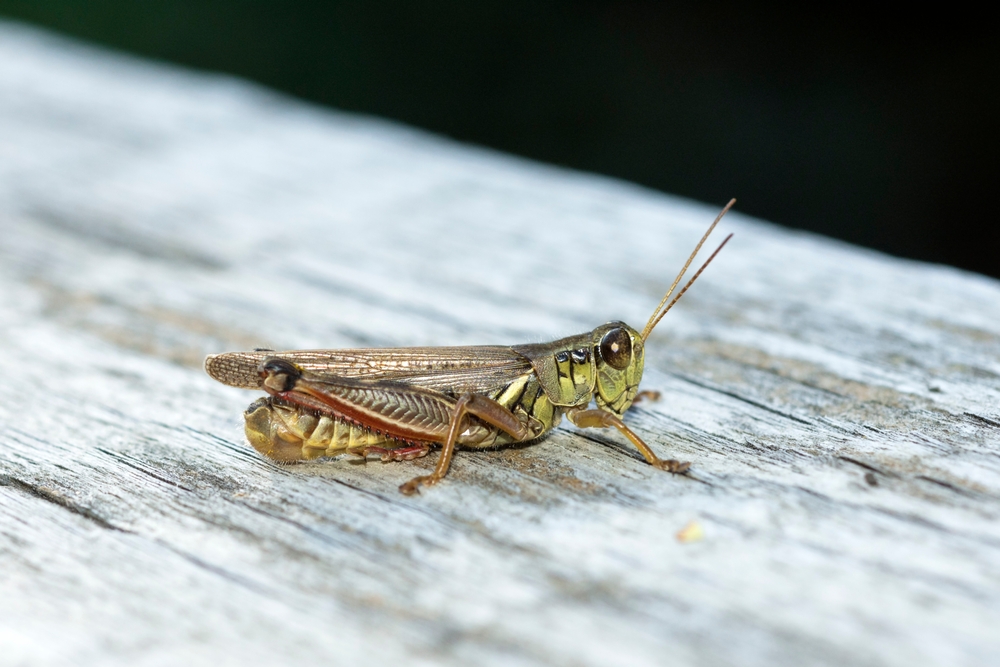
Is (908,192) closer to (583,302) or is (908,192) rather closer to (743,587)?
(583,302)

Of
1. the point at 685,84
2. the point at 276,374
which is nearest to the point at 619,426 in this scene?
the point at 276,374

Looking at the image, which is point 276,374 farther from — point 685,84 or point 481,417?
point 685,84

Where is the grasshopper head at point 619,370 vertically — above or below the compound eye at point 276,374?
above

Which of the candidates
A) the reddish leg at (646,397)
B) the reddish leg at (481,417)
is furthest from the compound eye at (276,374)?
the reddish leg at (646,397)

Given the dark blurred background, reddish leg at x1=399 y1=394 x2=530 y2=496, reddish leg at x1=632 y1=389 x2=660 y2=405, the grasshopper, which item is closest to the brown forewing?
the grasshopper

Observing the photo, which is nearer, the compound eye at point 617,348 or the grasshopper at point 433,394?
the grasshopper at point 433,394

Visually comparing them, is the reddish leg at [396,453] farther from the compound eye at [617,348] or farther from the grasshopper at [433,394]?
the compound eye at [617,348]
